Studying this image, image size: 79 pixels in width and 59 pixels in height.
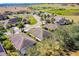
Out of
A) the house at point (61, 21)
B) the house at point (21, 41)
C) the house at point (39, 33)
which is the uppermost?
the house at point (61, 21)

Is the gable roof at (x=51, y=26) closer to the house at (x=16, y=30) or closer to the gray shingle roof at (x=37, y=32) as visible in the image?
the gray shingle roof at (x=37, y=32)

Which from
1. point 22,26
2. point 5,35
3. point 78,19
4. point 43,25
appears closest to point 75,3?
point 78,19

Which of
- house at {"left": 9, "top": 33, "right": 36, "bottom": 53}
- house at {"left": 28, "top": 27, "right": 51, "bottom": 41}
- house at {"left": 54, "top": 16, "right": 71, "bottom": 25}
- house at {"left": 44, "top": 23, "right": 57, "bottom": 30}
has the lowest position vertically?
house at {"left": 9, "top": 33, "right": 36, "bottom": 53}

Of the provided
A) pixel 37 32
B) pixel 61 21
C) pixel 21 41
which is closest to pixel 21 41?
pixel 21 41

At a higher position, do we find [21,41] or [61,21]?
[61,21]

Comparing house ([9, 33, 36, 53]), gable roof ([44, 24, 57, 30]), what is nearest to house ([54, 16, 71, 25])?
gable roof ([44, 24, 57, 30])

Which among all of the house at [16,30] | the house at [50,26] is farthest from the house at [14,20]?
the house at [50,26]

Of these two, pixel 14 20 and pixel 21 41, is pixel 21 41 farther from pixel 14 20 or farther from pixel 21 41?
pixel 14 20

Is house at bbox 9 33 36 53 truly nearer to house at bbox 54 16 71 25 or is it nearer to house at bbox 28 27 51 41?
house at bbox 28 27 51 41
